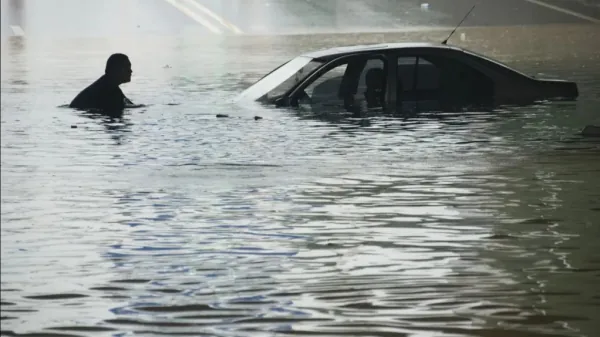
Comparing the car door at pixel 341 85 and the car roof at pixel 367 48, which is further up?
the car roof at pixel 367 48

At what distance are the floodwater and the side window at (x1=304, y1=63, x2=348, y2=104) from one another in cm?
54

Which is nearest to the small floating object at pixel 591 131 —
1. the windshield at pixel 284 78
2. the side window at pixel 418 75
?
the side window at pixel 418 75

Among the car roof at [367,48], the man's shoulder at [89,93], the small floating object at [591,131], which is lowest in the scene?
the small floating object at [591,131]

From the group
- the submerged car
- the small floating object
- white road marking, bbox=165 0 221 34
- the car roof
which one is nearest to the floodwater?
the small floating object

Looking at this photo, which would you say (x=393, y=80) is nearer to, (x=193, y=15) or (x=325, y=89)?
(x=325, y=89)

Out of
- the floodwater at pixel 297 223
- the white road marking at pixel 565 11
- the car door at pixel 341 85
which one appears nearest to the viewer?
the floodwater at pixel 297 223

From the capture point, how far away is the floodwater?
6.21 m

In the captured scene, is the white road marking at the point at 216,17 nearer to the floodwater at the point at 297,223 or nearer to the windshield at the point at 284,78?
the floodwater at the point at 297,223

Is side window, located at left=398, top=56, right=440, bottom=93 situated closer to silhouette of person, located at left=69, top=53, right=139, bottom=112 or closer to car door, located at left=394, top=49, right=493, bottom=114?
car door, located at left=394, top=49, right=493, bottom=114

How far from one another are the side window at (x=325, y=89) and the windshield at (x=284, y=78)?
191mm

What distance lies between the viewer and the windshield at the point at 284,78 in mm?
16219

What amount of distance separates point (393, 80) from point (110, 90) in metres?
3.23

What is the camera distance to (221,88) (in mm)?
22500

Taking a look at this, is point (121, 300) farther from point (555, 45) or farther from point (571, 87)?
point (555, 45)
